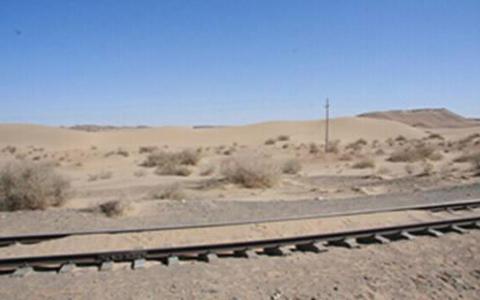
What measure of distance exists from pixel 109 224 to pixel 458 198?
1222 centimetres

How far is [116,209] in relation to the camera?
16.4 meters

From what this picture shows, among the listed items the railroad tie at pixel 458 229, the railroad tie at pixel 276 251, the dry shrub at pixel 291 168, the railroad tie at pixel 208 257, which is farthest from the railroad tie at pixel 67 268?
the dry shrub at pixel 291 168

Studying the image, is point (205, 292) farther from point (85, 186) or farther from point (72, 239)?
point (85, 186)

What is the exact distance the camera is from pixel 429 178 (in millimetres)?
27266

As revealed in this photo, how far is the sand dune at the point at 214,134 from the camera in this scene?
333ft

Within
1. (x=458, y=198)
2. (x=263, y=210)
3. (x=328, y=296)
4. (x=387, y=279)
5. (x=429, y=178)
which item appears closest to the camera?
(x=328, y=296)

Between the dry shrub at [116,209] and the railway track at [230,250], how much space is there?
6159 millimetres

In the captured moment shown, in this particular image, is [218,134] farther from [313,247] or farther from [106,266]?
[106,266]

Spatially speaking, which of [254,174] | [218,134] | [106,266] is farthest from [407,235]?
[218,134]

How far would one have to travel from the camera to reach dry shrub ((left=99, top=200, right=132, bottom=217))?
53.7ft

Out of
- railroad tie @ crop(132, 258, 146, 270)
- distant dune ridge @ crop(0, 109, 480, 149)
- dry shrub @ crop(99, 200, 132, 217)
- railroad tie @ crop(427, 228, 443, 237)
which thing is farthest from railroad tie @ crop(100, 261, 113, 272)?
distant dune ridge @ crop(0, 109, 480, 149)

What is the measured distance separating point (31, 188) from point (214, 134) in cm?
9388

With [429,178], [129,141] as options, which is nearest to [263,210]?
[429,178]

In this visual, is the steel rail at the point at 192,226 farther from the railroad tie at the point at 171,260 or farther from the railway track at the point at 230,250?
the railroad tie at the point at 171,260
